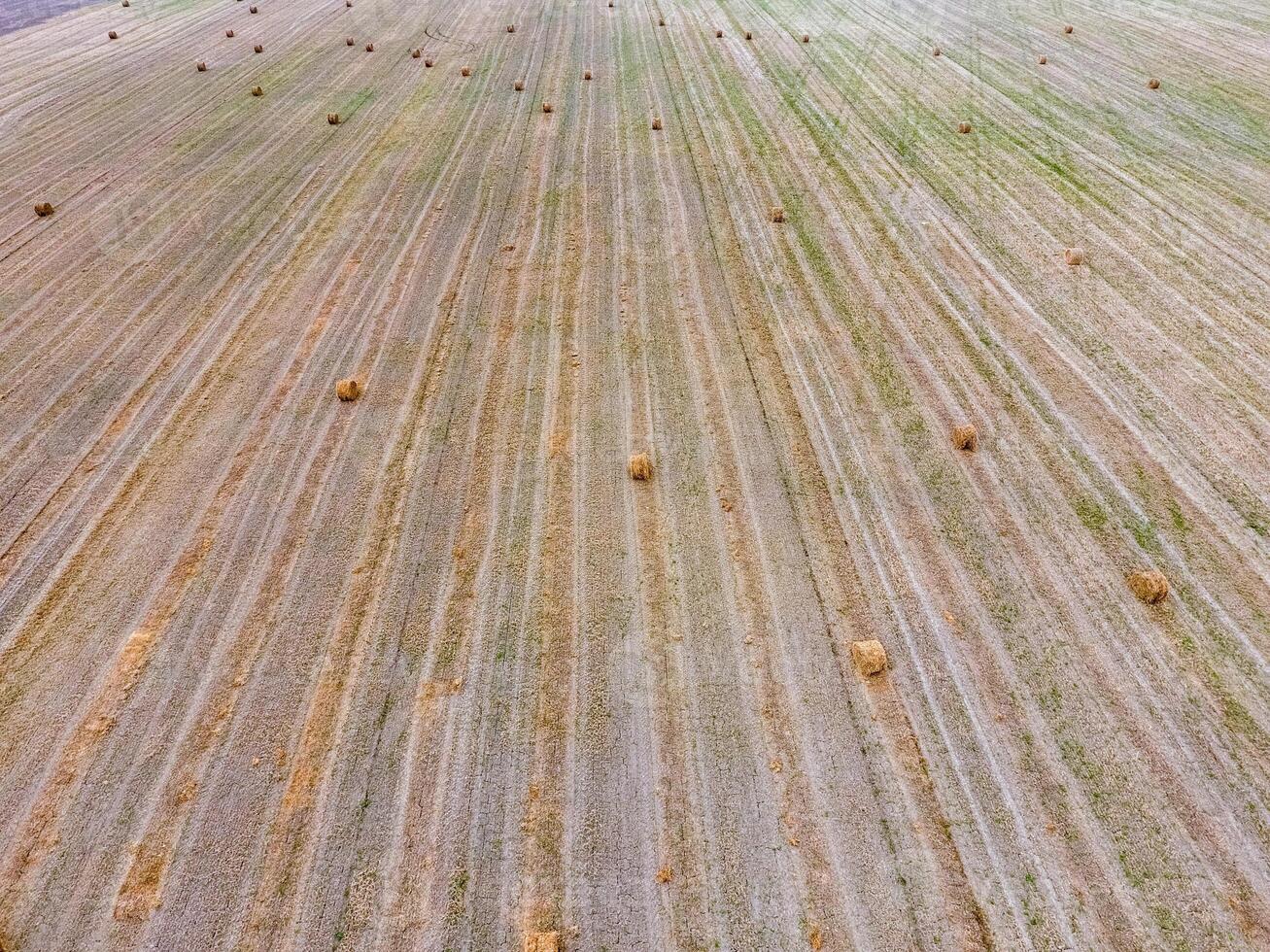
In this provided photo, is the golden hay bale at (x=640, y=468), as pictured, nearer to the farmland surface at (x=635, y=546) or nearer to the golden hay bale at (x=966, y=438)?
the farmland surface at (x=635, y=546)

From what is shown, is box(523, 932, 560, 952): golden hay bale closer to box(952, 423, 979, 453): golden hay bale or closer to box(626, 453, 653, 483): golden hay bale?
box(626, 453, 653, 483): golden hay bale

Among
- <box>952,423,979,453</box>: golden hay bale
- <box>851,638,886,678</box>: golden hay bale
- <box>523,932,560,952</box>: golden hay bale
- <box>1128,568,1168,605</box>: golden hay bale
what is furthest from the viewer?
<box>952,423,979,453</box>: golden hay bale

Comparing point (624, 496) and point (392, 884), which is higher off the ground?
point (624, 496)

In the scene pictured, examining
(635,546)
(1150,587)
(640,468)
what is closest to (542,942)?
(635,546)

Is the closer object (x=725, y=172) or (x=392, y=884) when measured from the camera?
(x=392, y=884)

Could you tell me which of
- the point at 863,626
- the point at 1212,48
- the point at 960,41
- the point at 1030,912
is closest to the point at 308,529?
the point at 863,626

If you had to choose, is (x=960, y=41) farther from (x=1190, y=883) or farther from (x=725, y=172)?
(x=1190, y=883)

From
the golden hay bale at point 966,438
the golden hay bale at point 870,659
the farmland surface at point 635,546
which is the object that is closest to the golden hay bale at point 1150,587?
the farmland surface at point 635,546

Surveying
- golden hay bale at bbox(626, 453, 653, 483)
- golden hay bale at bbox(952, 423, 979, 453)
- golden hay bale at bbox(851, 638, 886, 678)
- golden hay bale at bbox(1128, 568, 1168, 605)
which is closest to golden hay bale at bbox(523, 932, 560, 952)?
golden hay bale at bbox(851, 638, 886, 678)
